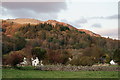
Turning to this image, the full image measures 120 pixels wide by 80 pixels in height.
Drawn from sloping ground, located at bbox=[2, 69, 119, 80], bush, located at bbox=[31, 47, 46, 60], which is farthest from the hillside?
sloping ground, located at bbox=[2, 69, 119, 80]

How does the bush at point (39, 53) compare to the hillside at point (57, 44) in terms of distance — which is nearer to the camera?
the bush at point (39, 53)

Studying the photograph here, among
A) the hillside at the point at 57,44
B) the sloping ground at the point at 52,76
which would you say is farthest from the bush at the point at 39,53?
the sloping ground at the point at 52,76

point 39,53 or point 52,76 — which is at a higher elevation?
point 39,53

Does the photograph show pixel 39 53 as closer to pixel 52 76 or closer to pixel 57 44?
pixel 52 76

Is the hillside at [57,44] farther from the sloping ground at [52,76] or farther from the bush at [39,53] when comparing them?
the sloping ground at [52,76]

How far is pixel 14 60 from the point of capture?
19.2m

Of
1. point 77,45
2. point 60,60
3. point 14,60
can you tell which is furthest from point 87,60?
point 77,45

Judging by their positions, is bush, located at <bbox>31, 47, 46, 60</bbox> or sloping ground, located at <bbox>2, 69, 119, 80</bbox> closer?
sloping ground, located at <bbox>2, 69, 119, 80</bbox>

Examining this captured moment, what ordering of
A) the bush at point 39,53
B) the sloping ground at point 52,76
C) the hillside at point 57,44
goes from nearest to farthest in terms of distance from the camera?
the sloping ground at point 52,76
the bush at point 39,53
the hillside at point 57,44

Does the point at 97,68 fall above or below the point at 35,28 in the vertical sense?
below

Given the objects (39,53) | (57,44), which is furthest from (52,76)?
(57,44)

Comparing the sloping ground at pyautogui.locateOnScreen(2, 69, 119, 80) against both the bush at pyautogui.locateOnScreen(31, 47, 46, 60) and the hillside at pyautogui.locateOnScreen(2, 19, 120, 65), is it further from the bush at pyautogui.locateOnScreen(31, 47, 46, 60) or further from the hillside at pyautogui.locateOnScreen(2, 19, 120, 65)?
the bush at pyautogui.locateOnScreen(31, 47, 46, 60)

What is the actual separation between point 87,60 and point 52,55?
16.8 feet

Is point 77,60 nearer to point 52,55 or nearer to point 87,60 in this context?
point 87,60
